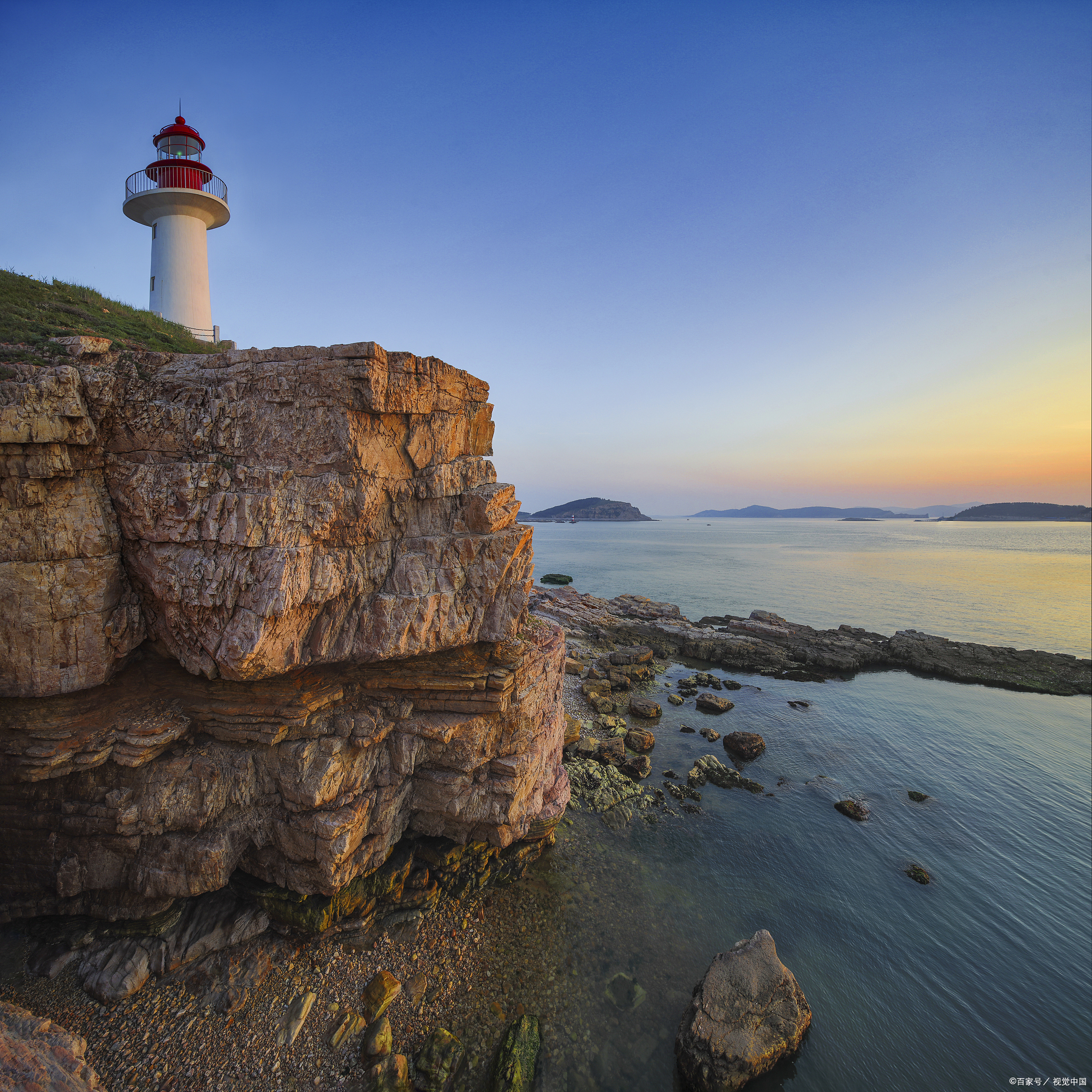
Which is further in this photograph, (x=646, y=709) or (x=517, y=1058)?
(x=646, y=709)

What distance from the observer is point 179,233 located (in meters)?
23.4

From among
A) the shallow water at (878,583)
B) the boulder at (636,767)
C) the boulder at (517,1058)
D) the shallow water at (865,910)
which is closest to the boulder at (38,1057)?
the boulder at (517,1058)

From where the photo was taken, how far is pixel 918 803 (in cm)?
2142

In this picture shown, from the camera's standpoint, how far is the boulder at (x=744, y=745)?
24562 mm

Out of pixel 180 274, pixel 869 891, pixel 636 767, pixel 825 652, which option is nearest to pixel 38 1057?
pixel 636 767

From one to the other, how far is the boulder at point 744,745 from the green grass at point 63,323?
28.3 metres

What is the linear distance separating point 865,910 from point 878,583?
7682cm

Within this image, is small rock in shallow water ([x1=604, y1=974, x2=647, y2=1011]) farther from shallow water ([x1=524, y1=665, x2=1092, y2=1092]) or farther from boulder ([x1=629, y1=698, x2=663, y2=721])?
boulder ([x1=629, y1=698, x2=663, y2=721])

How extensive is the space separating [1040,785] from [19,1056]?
36.1 metres

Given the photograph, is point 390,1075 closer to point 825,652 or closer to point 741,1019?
point 741,1019

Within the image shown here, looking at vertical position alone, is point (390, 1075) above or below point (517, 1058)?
above

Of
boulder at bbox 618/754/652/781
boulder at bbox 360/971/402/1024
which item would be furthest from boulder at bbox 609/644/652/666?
boulder at bbox 360/971/402/1024

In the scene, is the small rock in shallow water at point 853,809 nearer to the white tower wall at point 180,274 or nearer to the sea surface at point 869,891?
the sea surface at point 869,891

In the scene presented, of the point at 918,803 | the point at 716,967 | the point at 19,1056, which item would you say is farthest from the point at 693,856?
the point at 19,1056
